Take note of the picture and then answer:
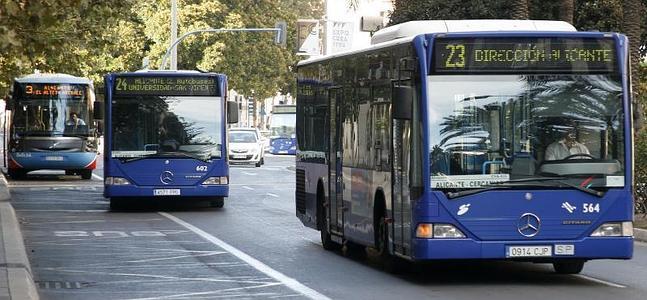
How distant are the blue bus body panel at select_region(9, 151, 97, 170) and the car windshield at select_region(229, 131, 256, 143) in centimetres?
1876

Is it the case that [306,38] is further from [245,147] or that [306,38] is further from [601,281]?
[601,281]

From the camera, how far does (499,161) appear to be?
15297 millimetres

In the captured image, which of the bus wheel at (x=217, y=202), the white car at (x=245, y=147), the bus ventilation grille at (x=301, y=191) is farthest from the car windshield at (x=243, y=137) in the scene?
the bus ventilation grille at (x=301, y=191)

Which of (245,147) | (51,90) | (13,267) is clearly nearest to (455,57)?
(13,267)

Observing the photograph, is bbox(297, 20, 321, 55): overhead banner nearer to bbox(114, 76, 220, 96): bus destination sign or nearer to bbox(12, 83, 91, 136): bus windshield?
bbox(12, 83, 91, 136): bus windshield

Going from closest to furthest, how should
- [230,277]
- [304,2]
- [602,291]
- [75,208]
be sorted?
[602,291], [230,277], [75,208], [304,2]

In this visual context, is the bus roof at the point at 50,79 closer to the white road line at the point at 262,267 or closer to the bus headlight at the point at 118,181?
the bus headlight at the point at 118,181

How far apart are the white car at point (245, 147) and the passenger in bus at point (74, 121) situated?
18.2 meters

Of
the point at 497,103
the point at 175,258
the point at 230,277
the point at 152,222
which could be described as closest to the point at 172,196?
the point at 152,222

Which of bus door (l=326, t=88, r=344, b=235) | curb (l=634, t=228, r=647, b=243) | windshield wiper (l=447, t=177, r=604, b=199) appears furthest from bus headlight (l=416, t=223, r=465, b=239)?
curb (l=634, t=228, r=647, b=243)

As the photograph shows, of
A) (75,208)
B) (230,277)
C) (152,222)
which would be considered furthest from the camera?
(75,208)

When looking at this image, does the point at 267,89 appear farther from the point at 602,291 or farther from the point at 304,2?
the point at 602,291

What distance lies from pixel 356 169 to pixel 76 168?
1181 inches

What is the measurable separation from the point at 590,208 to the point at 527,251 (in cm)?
81
